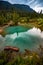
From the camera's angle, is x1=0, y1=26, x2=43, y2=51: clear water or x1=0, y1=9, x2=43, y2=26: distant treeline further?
x1=0, y1=9, x2=43, y2=26: distant treeline

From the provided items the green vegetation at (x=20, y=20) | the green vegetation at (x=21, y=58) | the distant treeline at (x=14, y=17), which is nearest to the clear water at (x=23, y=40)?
the green vegetation at (x=21, y=58)

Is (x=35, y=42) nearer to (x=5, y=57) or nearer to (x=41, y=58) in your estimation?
(x=41, y=58)

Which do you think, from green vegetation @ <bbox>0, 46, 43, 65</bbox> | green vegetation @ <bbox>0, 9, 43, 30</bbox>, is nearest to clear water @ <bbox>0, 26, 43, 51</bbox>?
green vegetation @ <bbox>0, 46, 43, 65</bbox>

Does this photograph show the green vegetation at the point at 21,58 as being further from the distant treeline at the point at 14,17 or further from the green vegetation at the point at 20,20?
the distant treeline at the point at 14,17

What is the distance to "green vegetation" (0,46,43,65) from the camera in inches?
115

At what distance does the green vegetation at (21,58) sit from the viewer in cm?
292

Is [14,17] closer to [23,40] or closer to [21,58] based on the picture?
[23,40]

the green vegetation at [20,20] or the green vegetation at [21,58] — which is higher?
the green vegetation at [20,20]

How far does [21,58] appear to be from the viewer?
2996 mm

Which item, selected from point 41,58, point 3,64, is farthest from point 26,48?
point 3,64

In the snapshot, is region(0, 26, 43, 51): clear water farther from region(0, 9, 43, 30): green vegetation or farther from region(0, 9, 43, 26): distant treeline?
region(0, 9, 43, 26): distant treeline

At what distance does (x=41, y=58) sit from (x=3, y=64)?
716 mm

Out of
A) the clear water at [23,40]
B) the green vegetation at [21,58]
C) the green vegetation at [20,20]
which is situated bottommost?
the green vegetation at [21,58]

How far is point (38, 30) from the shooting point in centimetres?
466
